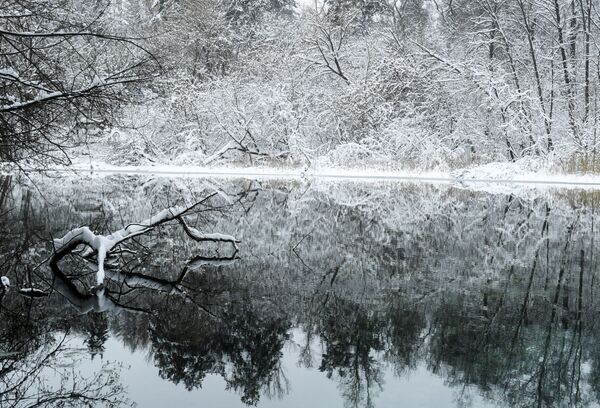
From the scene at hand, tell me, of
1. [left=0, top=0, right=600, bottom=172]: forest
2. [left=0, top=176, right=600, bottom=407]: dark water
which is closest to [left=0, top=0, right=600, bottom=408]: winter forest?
[left=0, top=176, right=600, bottom=407]: dark water

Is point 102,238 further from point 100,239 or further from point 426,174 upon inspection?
point 426,174

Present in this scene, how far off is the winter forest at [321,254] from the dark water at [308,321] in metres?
0.02

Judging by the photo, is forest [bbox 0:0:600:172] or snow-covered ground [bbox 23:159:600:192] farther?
forest [bbox 0:0:600:172]

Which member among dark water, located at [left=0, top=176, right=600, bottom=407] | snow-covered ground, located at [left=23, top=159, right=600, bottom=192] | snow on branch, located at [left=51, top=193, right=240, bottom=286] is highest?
snow-covered ground, located at [left=23, top=159, right=600, bottom=192]

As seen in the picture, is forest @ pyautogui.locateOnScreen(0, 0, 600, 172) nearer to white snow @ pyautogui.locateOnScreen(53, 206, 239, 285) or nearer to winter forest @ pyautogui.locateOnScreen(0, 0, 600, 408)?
winter forest @ pyautogui.locateOnScreen(0, 0, 600, 408)

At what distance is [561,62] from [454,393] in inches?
935

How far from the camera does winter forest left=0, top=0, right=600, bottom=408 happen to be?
4023 mm

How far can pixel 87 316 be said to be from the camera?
204 inches

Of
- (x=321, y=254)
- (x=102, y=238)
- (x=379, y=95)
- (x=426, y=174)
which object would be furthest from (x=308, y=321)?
(x=379, y=95)

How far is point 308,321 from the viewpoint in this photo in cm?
520

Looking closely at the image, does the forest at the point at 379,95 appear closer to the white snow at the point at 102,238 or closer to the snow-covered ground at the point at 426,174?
the snow-covered ground at the point at 426,174

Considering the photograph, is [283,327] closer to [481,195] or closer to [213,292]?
[213,292]

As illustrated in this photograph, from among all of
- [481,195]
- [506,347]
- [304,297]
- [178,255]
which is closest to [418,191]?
[481,195]

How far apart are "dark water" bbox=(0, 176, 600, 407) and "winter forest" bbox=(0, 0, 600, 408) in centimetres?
2
